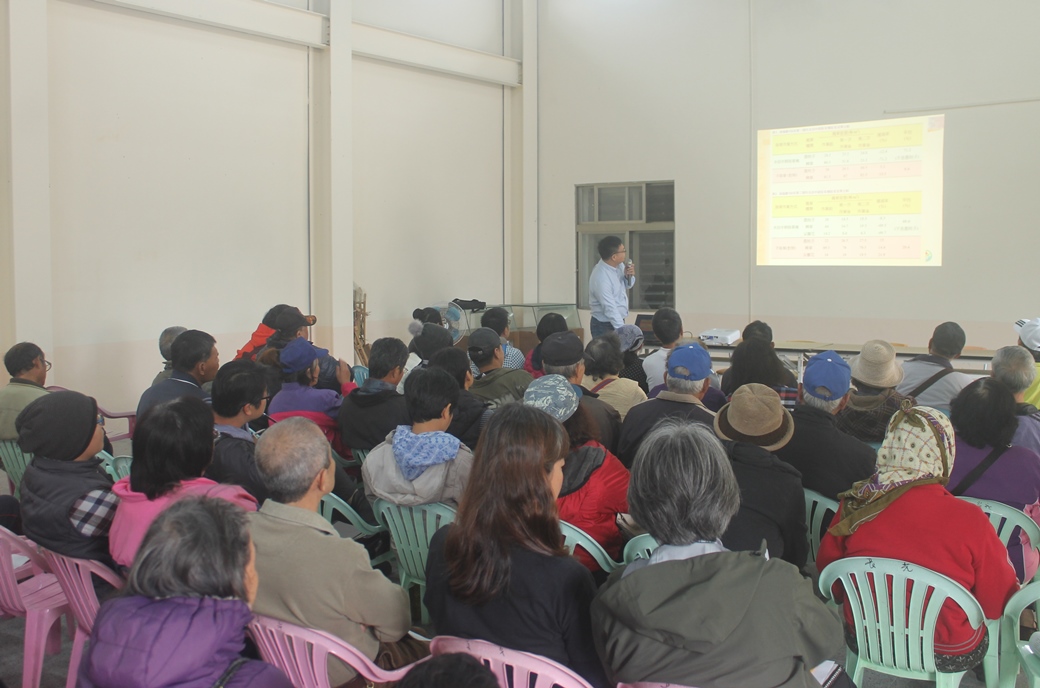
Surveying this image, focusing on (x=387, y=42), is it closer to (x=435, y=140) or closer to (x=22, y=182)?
(x=435, y=140)

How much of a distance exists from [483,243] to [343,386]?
16.0 feet

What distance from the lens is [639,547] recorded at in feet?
7.27

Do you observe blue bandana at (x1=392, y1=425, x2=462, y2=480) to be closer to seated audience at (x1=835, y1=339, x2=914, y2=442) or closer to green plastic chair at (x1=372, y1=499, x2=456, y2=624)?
green plastic chair at (x1=372, y1=499, x2=456, y2=624)

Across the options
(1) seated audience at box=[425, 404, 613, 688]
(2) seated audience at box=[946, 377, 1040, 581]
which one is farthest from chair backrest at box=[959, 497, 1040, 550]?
(1) seated audience at box=[425, 404, 613, 688]

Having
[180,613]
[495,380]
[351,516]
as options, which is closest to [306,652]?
[180,613]

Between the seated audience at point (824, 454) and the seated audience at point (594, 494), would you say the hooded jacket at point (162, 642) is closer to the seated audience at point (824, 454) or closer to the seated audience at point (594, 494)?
the seated audience at point (594, 494)

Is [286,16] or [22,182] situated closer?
[22,182]

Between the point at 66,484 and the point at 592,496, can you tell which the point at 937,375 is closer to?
the point at 592,496

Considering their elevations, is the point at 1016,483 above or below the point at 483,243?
below

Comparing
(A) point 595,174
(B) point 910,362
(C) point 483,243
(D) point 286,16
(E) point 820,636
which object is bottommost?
(E) point 820,636

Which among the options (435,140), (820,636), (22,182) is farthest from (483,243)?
(820,636)

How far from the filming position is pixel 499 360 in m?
3.98

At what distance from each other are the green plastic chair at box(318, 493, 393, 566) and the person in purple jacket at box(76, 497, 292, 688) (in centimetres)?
138

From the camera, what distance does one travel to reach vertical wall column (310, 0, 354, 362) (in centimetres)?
711
